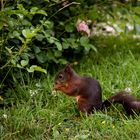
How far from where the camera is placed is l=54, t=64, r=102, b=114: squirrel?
12.5 ft

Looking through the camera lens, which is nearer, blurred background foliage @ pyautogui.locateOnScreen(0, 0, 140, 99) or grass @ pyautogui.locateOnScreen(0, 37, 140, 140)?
grass @ pyautogui.locateOnScreen(0, 37, 140, 140)

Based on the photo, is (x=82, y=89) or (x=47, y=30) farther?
(x=47, y=30)

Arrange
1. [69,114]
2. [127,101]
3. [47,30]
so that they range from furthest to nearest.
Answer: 1. [47,30]
2. [69,114]
3. [127,101]

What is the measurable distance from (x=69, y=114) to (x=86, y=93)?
0.91ft

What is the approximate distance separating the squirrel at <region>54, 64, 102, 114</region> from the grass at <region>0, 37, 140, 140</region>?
75 millimetres

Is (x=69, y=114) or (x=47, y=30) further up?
(x=47, y=30)

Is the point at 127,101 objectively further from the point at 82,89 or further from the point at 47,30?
the point at 47,30

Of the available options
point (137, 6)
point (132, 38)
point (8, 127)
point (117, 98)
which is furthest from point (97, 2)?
point (8, 127)

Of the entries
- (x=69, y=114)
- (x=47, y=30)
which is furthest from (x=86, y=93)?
(x=47, y=30)

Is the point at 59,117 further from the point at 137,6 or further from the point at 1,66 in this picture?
the point at 137,6

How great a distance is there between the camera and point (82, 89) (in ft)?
12.5

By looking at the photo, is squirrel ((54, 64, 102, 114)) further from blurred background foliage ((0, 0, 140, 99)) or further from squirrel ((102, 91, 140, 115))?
blurred background foliage ((0, 0, 140, 99))

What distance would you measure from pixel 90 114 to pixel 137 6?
1.81 metres

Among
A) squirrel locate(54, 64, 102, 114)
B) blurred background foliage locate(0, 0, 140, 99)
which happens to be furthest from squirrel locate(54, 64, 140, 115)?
blurred background foliage locate(0, 0, 140, 99)
